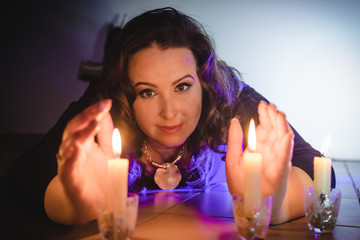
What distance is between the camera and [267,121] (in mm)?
913

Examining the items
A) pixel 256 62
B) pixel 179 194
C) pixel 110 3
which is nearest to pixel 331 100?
pixel 256 62

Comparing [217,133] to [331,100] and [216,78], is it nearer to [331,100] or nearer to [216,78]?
[216,78]

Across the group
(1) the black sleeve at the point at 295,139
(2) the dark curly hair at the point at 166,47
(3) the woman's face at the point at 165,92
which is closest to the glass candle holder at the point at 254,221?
(1) the black sleeve at the point at 295,139

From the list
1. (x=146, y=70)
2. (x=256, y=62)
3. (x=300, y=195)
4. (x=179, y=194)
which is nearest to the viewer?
(x=300, y=195)

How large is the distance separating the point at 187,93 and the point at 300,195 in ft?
1.80

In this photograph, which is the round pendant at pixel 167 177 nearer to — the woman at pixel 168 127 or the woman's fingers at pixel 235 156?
the woman at pixel 168 127

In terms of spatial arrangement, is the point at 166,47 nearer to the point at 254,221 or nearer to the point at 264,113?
the point at 264,113

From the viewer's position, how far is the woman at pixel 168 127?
861 mm

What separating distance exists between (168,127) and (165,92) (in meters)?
0.14

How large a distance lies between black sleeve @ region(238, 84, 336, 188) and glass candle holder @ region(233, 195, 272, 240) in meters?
0.47

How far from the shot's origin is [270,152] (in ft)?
2.94

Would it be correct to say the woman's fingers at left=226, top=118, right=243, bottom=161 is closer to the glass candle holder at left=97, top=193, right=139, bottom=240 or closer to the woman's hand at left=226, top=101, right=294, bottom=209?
the woman's hand at left=226, top=101, right=294, bottom=209

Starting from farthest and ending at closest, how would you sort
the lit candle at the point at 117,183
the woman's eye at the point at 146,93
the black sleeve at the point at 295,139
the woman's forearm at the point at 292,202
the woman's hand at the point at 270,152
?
1. the woman's eye at the point at 146,93
2. the black sleeve at the point at 295,139
3. the woman's forearm at the point at 292,202
4. the woman's hand at the point at 270,152
5. the lit candle at the point at 117,183

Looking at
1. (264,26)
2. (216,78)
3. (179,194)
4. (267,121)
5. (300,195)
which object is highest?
(264,26)
